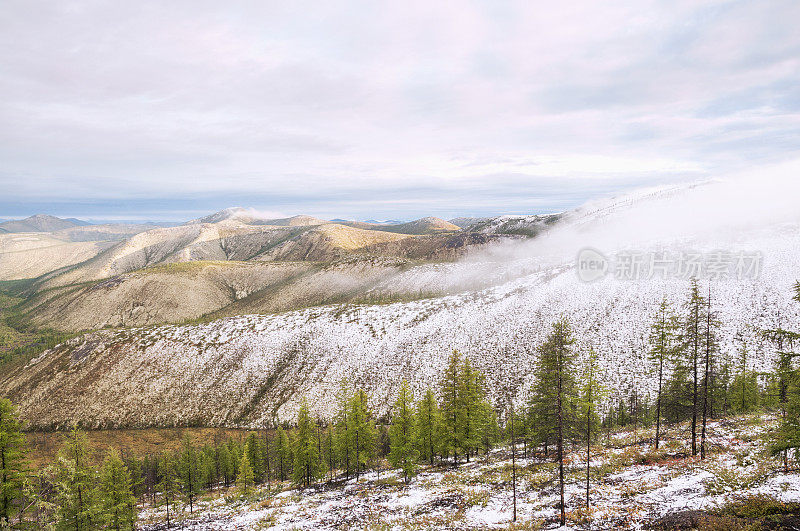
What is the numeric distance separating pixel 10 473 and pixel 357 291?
496 feet

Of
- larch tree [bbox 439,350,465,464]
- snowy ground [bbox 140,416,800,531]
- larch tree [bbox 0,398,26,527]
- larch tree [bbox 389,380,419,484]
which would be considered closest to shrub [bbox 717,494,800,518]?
snowy ground [bbox 140,416,800,531]

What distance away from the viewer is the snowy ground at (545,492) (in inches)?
825

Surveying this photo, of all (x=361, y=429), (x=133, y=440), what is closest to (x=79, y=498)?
(x=361, y=429)

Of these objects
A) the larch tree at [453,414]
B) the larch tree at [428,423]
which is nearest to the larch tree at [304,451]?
the larch tree at [428,423]

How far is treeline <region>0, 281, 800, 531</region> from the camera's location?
1873 centimetres

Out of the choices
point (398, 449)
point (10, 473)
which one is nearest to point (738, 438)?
point (398, 449)

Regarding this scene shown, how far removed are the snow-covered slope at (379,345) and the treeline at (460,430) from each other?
285 inches

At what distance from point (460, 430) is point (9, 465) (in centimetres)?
3510

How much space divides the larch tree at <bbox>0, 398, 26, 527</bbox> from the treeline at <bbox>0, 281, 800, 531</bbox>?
0.06m

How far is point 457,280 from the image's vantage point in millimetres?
148000

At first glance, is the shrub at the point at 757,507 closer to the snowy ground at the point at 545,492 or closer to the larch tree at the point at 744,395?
the snowy ground at the point at 545,492

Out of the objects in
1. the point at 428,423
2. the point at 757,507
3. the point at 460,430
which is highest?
the point at 757,507

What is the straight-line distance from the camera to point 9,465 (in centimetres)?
1897

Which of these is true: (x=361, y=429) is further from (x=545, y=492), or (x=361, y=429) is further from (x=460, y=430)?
(x=545, y=492)
